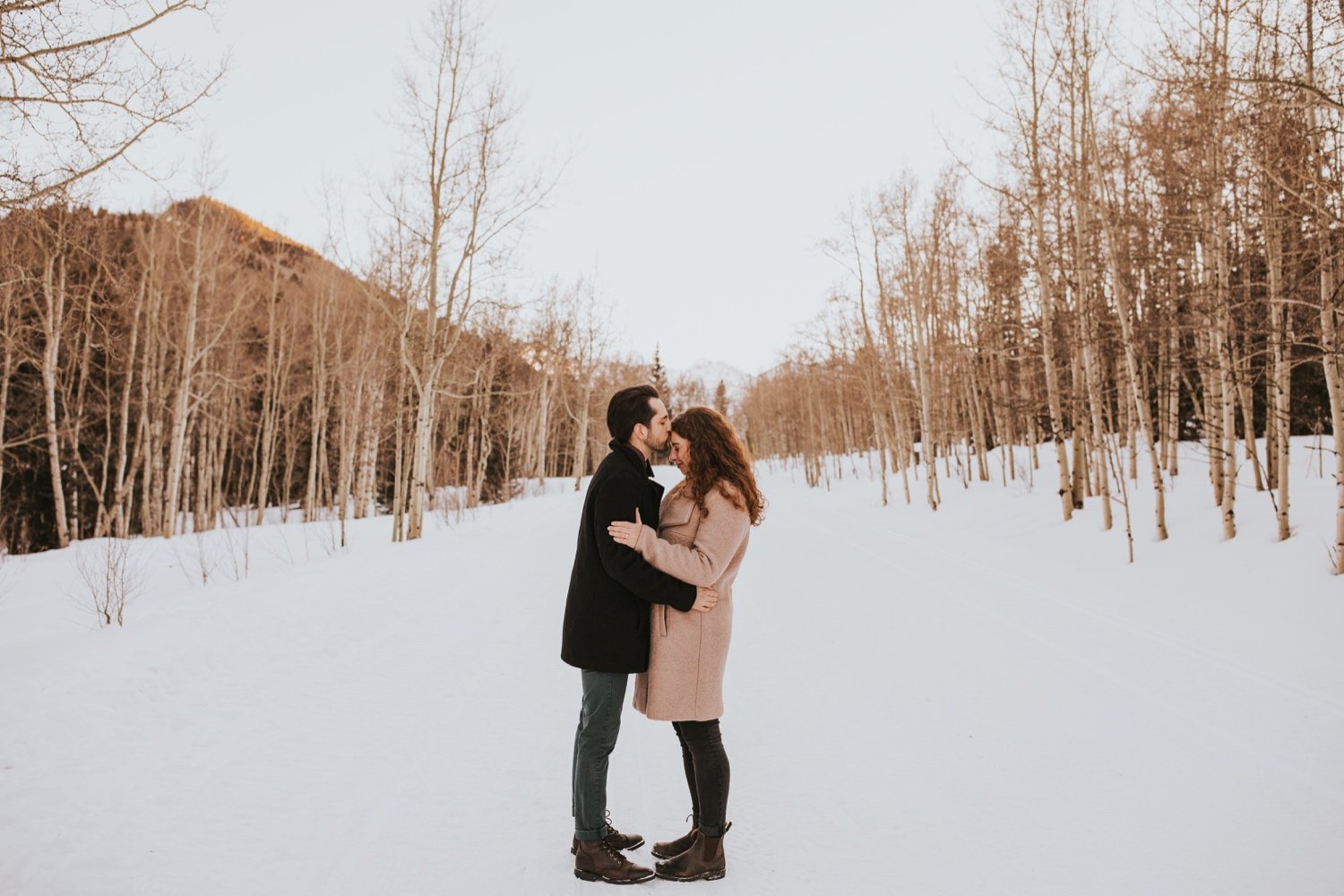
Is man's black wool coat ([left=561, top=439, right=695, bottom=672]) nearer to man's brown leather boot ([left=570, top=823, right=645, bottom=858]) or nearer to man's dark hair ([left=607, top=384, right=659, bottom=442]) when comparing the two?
man's dark hair ([left=607, top=384, right=659, bottom=442])

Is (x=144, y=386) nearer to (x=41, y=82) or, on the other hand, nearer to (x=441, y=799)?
(x=41, y=82)

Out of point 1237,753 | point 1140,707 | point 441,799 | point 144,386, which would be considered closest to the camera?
point 441,799

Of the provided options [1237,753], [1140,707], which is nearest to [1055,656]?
[1140,707]

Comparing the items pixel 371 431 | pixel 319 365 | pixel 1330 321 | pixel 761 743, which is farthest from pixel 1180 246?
pixel 319 365

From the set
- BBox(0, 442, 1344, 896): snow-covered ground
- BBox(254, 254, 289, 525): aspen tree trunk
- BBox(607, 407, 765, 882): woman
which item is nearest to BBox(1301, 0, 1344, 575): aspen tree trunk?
BBox(0, 442, 1344, 896): snow-covered ground

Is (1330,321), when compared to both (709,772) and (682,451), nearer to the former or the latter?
(682,451)

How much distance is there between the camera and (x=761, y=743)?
14.3 ft

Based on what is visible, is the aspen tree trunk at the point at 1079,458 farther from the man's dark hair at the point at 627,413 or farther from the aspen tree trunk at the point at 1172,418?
the man's dark hair at the point at 627,413

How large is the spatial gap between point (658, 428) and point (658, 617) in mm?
882

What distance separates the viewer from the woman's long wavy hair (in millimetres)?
3045

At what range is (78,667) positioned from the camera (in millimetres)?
4801

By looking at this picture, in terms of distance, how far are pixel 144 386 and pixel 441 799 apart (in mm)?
22748

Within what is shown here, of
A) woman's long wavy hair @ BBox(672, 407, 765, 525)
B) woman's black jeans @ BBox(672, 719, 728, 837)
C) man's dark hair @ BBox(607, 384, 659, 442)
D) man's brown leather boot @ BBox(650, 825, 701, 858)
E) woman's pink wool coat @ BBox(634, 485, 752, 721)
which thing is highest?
man's dark hair @ BBox(607, 384, 659, 442)

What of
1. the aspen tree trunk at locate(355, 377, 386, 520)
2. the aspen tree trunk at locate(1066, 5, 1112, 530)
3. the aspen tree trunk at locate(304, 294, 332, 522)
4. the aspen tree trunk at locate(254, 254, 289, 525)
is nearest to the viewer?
the aspen tree trunk at locate(1066, 5, 1112, 530)
